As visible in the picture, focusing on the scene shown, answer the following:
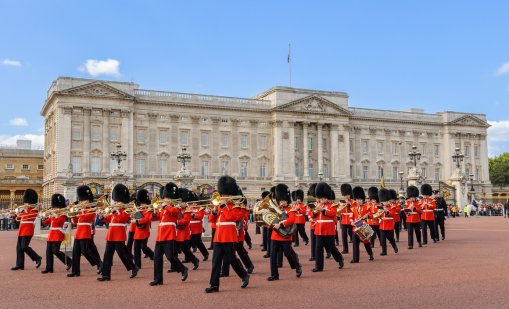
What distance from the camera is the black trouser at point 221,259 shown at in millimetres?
9555

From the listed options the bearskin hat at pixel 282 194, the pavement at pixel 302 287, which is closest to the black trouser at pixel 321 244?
the pavement at pixel 302 287

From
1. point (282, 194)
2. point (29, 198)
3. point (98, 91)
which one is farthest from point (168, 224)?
point (98, 91)

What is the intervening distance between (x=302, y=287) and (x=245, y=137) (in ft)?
171

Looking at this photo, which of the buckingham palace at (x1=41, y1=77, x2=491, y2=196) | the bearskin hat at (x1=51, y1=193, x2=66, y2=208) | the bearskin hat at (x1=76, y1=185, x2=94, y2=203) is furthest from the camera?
the buckingham palace at (x1=41, y1=77, x2=491, y2=196)

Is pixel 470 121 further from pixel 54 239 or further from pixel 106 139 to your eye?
pixel 54 239

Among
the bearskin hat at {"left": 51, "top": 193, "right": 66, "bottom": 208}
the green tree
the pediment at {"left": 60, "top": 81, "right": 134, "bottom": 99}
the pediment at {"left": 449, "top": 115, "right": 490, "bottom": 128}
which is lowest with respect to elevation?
the bearskin hat at {"left": 51, "top": 193, "right": 66, "bottom": 208}

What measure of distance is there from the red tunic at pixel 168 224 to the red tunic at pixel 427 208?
33.3ft

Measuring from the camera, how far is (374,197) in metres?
16.0

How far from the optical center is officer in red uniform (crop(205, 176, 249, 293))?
961cm

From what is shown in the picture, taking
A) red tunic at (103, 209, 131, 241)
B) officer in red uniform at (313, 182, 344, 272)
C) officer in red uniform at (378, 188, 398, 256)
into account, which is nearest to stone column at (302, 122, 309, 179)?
officer in red uniform at (378, 188, 398, 256)

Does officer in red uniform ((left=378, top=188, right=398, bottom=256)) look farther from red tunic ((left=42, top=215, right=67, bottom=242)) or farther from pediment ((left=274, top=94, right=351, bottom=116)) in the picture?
pediment ((left=274, top=94, right=351, bottom=116))

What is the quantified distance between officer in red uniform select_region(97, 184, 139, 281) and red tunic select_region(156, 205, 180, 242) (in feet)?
3.14

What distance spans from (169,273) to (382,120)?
6014 centimetres

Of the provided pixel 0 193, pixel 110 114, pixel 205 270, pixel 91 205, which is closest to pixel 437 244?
pixel 205 270
